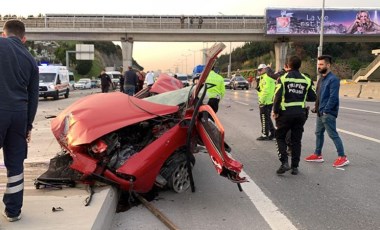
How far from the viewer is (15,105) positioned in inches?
155

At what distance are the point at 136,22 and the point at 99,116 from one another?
53.1 m

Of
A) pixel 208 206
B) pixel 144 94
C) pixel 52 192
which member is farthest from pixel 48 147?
pixel 208 206

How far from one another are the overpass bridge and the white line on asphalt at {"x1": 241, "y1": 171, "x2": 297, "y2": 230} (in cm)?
5049

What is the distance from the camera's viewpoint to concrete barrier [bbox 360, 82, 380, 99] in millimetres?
28764

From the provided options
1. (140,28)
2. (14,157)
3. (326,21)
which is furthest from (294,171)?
(326,21)

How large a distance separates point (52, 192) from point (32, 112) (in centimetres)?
125

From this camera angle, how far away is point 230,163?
16.6 ft

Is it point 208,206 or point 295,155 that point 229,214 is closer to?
point 208,206

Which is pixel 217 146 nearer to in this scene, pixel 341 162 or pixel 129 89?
pixel 341 162

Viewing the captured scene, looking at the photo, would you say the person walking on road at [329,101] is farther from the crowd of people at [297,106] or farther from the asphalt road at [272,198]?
the asphalt road at [272,198]

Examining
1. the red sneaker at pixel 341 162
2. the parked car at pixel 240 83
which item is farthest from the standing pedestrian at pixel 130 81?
the parked car at pixel 240 83

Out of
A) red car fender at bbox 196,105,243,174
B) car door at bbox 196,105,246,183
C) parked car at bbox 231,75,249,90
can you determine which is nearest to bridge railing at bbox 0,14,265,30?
parked car at bbox 231,75,249,90

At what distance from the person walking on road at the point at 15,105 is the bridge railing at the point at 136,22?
5267 cm

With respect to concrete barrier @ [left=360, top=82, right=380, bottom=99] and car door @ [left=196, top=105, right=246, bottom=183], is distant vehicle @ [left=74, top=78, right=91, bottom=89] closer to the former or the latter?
concrete barrier @ [left=360, top=82, right=380, bottom=99]
